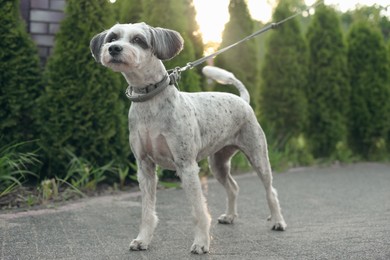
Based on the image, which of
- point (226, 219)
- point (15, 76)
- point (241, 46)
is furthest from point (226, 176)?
point (241, 46)

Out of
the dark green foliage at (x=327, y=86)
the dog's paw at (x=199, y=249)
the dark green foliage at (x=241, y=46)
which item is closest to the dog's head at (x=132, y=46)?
the dog's paw at (x=199, y=249)

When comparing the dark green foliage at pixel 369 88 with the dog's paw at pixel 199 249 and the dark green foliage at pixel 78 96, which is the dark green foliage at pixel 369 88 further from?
the dog's paw at pixel 199 249

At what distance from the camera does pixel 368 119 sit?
9.95 metres

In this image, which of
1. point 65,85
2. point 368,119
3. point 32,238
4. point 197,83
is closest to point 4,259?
point 32,238

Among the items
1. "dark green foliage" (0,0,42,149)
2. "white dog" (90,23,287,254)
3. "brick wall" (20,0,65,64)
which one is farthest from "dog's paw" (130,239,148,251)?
"brick wall" (20,0,65,64)

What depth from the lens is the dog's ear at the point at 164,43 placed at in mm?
3330

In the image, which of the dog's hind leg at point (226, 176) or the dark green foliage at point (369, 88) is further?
the dark green foliage at point (369, 88)

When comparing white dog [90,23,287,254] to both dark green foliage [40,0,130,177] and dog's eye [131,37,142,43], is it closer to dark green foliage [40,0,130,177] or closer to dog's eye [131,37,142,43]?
dog's eye [131,37,142,43]

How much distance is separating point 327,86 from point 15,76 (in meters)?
6.23

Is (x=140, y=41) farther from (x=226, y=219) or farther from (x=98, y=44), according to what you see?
(x=226, y=219)

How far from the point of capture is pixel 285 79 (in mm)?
9289

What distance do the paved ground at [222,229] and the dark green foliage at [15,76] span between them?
148cm

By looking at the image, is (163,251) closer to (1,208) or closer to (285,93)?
(1,208)

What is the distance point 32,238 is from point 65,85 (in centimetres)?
284
